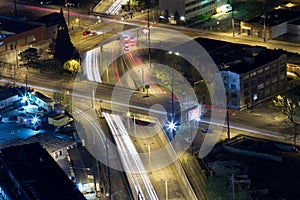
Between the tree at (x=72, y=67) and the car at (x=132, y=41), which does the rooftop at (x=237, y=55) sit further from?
the tree at (x=72, y=67)

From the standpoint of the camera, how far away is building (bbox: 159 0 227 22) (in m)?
56.4

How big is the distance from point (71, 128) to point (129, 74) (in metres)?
7.49

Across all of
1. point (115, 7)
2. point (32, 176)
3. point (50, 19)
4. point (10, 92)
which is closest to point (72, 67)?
point (10, 92)

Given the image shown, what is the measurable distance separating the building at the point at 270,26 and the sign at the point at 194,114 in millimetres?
13611

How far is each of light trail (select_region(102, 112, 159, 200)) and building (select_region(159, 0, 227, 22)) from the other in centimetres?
1639

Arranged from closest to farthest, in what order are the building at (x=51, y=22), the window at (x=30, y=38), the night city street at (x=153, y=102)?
the night city street at (x=153, y=102), the window at (x=30, y=38), the building at (x=51, y=22)

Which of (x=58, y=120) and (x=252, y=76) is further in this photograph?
(x=252, y=76)

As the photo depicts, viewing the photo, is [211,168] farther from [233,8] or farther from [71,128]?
[233,8]

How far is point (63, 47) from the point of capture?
4881cm

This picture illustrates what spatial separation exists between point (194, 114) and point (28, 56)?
13738 mm

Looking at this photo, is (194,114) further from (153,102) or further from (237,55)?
(237,55)

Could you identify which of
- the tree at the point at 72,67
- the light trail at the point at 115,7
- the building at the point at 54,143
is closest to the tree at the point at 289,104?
the building at the point at 54,143

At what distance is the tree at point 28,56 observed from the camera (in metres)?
50.0

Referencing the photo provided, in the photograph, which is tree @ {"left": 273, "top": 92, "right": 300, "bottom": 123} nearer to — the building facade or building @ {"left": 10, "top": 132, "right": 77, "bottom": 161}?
the building facade
